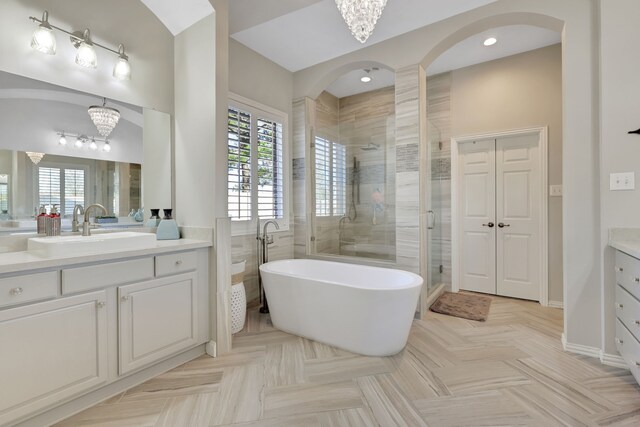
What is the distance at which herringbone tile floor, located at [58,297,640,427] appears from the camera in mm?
1585

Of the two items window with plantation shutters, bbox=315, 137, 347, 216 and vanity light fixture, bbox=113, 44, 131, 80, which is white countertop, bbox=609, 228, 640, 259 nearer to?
window with plantation shutters, bbox=315, 137, 347, 216

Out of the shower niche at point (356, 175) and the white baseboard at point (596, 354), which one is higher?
the shower niche at point (356, 175)

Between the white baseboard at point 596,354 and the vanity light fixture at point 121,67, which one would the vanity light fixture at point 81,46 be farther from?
the white baseboard at point 596,354

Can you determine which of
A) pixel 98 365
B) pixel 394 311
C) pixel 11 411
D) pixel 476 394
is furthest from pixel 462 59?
pixel 11 411

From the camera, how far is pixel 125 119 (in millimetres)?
2318

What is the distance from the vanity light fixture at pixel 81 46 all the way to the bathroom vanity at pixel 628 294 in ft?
11.9

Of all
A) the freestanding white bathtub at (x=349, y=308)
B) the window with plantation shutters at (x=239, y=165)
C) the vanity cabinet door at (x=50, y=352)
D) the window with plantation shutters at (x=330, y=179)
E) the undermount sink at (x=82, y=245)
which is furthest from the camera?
the window with plantation shutters at (x=330, y=179)

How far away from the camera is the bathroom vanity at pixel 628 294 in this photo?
1719 millimetres

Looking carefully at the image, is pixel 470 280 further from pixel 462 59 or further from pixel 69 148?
pixel 69 148

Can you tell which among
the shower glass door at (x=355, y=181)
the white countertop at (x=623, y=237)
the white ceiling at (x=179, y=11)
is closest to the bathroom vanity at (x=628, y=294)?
the white countertop at (x=623, y=237)

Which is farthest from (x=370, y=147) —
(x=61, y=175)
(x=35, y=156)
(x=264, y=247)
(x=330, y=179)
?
(x=35, y=156)

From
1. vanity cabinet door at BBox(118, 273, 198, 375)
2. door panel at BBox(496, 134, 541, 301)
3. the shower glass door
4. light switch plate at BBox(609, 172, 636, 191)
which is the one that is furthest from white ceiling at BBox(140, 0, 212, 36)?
door panel at BBox(496, 134, 541, 301)

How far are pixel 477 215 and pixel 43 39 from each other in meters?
4.46

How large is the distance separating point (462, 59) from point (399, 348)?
11.2ft
